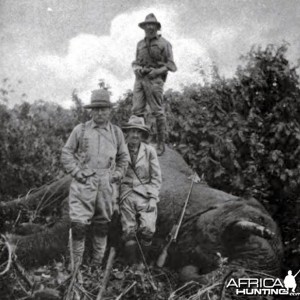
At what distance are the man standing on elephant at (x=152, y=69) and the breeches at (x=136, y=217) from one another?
163cm

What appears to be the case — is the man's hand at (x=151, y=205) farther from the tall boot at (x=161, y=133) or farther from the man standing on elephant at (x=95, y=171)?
the tall boot at (x=161, y=133)

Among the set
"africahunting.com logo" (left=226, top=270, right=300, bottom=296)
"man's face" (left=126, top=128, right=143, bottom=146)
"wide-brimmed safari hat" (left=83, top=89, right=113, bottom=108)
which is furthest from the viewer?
"man's face" (left=126, top=128, right=143, bottom=146)

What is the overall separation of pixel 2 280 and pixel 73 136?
73.4 inches

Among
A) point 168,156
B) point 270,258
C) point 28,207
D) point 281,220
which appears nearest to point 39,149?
point 28,207

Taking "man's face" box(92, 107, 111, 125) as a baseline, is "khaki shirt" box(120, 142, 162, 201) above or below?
below

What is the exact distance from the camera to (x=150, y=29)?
740 centimetres

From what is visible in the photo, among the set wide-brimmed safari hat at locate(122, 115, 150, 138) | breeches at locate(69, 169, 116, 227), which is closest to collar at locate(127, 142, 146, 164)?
wide-brimmed safari hat at locate(122, 115, 150, 138)

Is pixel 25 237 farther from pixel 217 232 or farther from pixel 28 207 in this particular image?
pixel 217 232

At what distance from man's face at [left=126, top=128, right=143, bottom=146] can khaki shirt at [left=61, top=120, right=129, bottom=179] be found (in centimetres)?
37

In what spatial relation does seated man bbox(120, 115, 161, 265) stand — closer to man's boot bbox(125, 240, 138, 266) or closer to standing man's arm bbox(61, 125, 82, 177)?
man's boot bbox(125, 240, 138, 266)

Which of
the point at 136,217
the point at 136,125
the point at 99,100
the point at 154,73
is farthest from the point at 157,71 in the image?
the point at 136,217

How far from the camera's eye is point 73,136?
6.02 meters

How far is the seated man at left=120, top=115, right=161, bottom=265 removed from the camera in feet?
19.8

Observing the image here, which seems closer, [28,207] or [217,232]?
[217,232]
